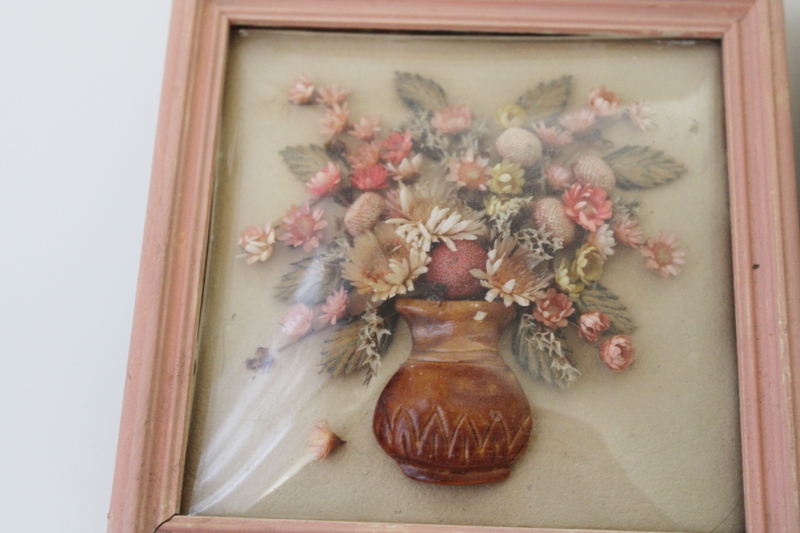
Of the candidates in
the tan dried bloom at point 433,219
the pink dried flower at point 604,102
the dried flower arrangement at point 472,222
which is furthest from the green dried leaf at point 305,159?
the pink dried flower at point 604,102

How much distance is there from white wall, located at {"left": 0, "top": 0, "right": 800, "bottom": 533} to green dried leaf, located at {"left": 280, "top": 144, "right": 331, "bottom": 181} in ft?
0.62

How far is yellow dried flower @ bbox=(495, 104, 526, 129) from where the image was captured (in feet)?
2.44

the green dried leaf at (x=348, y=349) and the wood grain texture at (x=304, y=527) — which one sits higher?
the green dried leaf at (x=348, y=349)

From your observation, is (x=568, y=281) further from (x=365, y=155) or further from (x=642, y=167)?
(x=365, y=155)

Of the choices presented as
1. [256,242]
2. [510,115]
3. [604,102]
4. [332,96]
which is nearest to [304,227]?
[256,242]

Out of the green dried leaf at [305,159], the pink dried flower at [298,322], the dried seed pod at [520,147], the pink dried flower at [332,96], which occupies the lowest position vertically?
the pink dried flower at [298,322]

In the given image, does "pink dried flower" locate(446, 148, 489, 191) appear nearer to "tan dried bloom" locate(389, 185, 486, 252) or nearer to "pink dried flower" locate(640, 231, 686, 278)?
"tan dried bloom" locate(389, 185, 486, 252)

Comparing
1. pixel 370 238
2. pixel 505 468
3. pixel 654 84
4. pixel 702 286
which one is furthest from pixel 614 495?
pixel 654 84

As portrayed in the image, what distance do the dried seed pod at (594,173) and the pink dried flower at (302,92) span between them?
321 mm

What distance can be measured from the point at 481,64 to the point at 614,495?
Result: 0.50m

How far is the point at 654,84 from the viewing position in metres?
0.75

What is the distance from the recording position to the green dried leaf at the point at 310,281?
2.29 ft

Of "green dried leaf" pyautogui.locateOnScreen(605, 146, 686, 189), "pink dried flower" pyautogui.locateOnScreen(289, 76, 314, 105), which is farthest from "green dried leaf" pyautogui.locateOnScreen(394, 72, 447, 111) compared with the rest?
"green dried leaf" pyautogui.locateOnScreen(605, 146, 686, 189)

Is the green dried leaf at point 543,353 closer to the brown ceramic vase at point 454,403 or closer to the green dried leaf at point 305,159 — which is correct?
the brown ceramic vase at point 454,403
